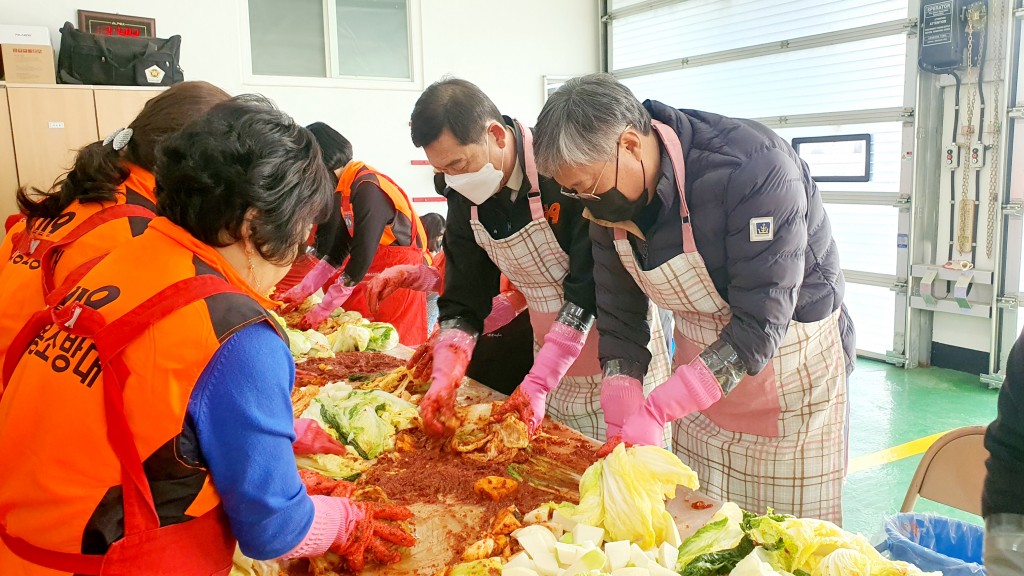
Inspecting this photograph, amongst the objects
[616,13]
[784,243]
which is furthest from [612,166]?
[616,13]

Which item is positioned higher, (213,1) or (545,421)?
(213,1)

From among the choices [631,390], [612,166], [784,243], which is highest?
[612,166]

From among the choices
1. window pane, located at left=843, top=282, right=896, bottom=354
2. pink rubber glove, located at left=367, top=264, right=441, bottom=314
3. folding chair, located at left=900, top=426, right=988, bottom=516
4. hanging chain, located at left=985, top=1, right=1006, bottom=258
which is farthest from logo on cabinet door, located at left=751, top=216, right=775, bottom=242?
window pane, located at left=843, top=282, right=896, bottom=354

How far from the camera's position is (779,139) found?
7.82ft

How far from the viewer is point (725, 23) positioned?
8.62m

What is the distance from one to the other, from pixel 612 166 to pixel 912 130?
5677 millimetres

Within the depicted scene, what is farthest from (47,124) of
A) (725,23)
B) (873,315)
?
(873,315)

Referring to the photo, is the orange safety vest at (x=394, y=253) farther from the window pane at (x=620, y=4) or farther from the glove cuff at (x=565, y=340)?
the window pane at (x=620, y=4)

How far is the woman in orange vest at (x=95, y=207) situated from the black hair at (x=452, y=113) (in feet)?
2.27

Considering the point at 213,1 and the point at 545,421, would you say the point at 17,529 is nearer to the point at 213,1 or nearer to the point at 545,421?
the point at 545,421

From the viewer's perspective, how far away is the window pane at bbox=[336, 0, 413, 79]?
919 cm

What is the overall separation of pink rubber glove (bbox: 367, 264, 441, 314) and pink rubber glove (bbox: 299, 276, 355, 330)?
0.48 m

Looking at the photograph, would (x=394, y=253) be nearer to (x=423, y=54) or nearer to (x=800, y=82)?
(x=800, y=82)

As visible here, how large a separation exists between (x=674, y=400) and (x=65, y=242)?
6.33ft
